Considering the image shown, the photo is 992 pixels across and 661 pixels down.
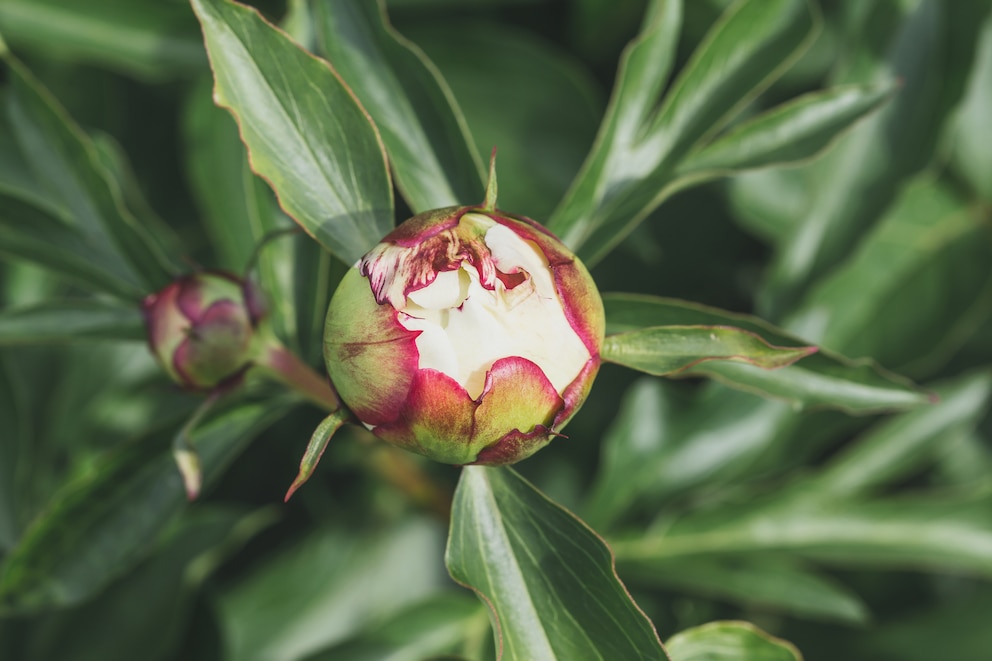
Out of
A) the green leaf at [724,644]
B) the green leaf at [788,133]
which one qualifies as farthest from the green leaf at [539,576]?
the green leaf at [788,133]

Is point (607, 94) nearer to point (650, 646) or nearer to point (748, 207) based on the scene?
point (748, 207)

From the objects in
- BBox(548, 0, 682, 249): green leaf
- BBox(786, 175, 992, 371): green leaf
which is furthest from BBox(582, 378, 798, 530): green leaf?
BBox(548, 0, 682, 249): green leaf

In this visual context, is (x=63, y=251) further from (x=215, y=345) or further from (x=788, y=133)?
(x=788, y=133)

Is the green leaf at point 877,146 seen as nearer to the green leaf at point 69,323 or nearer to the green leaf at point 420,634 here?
the green leaf at point 420,634

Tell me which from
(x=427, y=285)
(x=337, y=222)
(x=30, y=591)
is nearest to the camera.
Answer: (x=427, y=285)

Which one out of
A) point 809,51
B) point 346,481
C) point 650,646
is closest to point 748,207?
point 809,51

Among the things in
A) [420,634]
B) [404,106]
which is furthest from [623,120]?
[420,634]

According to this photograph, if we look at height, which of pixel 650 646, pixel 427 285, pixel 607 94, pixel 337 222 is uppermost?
pixel 607 94

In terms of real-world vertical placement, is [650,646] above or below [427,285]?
below
